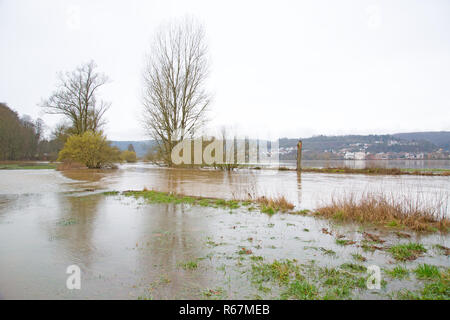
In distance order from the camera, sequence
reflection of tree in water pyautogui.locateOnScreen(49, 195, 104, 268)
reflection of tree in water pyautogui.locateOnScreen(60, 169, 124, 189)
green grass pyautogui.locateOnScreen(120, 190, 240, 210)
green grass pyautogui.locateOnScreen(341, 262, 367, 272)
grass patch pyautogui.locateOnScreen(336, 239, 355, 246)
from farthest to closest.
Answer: reflection of tree in water pyautogui.locateOnScreen(60, 169, 124, 189), green grass pyautogui.locateOnScreen(120, 190, 240, 210), grass patch pyautogui.locateOnScreen(336, 239, 355, 246), reflection of tree in water pyautogui.locateOnScreen(49, 195, 104, 268), green grass pyautogui.locateOnScreen(341, 262, 367, 272)

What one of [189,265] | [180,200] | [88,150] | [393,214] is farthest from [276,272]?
[88,150]

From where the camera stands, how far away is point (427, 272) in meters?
3.22

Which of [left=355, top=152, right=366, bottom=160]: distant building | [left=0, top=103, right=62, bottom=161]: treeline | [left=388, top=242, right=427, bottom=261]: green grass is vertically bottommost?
[left=388, top=242, right=427, bottom=261]: green grass

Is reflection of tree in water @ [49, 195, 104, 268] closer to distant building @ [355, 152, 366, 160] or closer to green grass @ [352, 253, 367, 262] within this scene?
green grass @ [352, 253, 367, 262]

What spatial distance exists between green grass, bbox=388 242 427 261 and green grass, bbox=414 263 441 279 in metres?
0.45

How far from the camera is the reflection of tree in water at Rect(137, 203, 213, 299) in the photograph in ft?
9.58

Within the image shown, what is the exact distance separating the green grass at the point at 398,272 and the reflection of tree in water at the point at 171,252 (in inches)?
91.6

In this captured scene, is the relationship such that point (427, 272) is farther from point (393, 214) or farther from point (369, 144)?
point (369, 144)

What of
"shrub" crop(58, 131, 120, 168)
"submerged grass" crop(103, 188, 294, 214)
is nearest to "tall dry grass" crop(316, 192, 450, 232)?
"submerged grass" crop(103, 188, 294, 214)

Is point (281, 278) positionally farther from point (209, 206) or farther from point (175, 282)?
point (209, 206)

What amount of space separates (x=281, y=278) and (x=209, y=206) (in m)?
4.80

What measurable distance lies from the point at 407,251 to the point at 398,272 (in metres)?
0.98

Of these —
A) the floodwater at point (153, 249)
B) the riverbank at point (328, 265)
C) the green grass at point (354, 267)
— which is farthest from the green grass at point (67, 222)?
the green grass at point (354, 267)

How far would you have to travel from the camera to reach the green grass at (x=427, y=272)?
→ 315 centimetres
